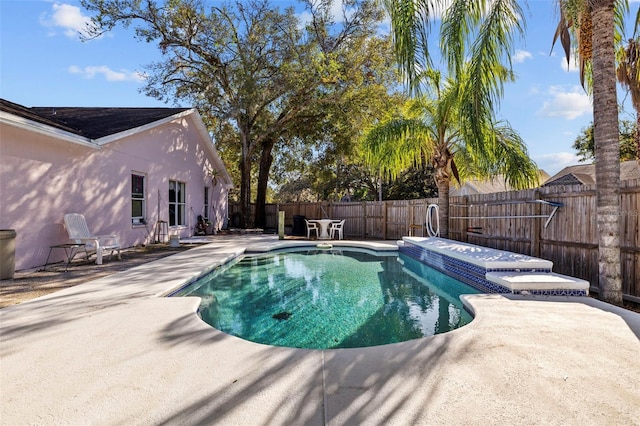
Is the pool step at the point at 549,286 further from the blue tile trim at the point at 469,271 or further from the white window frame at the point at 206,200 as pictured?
the white window frame at the point at 206,200

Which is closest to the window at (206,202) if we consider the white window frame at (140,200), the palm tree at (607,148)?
the white window frame at (140,200)

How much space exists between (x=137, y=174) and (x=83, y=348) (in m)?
8.76

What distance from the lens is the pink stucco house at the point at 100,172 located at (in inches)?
259

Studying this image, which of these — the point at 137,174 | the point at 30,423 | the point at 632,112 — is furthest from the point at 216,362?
the point at 632,112

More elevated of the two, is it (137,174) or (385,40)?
(385,40)

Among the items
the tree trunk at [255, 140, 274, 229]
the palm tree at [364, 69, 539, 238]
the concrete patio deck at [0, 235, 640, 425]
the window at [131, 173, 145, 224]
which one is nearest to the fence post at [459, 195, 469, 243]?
the palm tree at [364, 69, 539, 238]

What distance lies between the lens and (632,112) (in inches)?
313

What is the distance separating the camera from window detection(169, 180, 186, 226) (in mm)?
12750

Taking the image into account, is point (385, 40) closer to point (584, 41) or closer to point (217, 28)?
point (217, 28)

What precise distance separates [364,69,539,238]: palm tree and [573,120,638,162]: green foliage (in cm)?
1121

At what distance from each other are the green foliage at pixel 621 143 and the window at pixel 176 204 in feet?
62.0

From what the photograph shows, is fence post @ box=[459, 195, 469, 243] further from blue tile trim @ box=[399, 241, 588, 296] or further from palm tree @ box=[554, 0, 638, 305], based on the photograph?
palm tree @ box=[554, 0, 638, 305]

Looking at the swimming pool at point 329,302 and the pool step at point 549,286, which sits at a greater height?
the pool step at point 549,286

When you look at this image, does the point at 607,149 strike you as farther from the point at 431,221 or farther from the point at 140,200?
the point at 140,200
